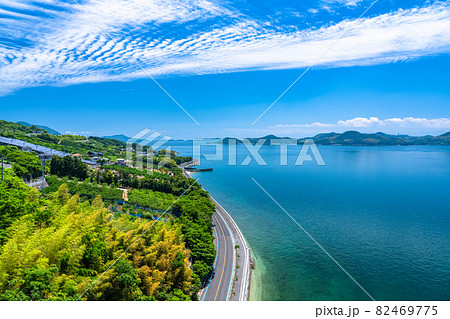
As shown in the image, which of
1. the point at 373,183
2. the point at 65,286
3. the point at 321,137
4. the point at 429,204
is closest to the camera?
the point at 65,286

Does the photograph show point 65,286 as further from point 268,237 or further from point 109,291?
point 268,237

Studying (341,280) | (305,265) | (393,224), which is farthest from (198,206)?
(393,224)

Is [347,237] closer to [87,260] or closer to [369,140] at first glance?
[87,260]

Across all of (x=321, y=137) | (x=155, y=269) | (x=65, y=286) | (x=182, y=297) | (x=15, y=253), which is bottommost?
(x=182, y=297)

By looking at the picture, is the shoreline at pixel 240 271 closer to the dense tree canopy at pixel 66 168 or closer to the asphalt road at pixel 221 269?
the asphalt road at pixel 221 269

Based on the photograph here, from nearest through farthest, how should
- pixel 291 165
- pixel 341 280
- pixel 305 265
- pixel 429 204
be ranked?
pixel 341 280 → pixel 305 265 → pixel 429 204 → pixel 291 165
